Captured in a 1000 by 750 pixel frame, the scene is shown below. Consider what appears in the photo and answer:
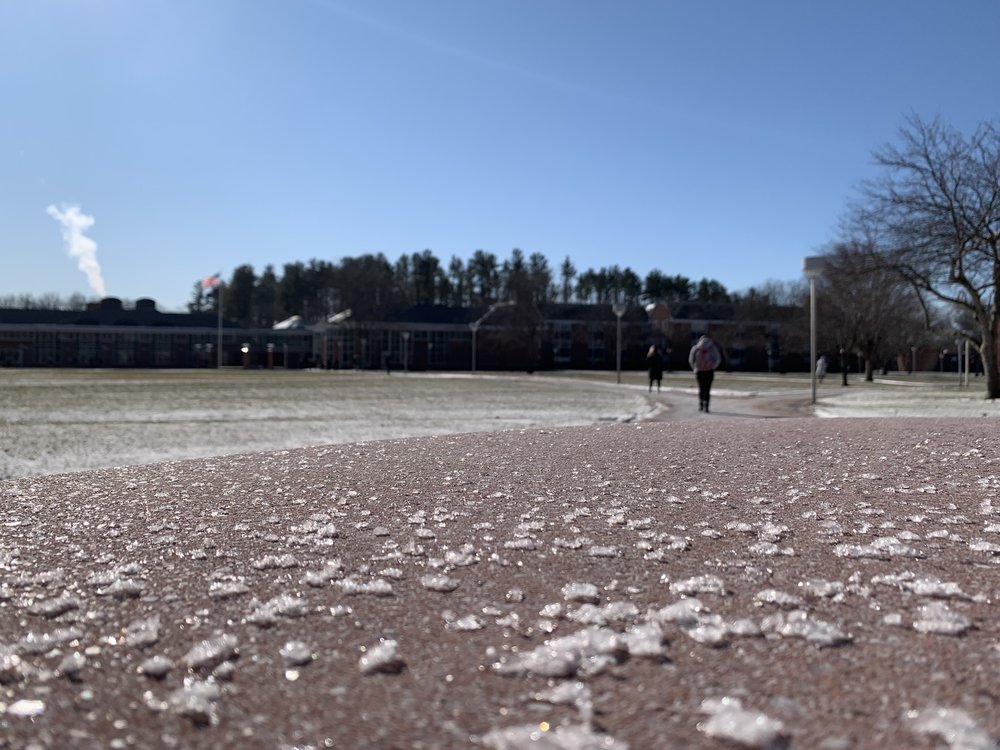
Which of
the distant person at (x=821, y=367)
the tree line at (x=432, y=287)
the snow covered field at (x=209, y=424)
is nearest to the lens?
the snow covered field at (x=209, y=424)

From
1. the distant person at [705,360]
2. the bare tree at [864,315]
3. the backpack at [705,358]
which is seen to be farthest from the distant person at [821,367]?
the backpack at [705,358]

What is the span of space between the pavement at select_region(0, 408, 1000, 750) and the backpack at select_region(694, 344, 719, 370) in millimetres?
11126

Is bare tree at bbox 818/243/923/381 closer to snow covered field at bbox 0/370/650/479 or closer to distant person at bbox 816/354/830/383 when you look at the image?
distant person at bbox 816/354/830/383

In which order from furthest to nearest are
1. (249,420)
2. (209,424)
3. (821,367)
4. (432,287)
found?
1. (432,287)
2. (821,367)
3. (249,420)
4. (209,424)

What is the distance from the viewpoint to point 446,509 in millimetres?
5047

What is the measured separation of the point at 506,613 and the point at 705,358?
14.7 m

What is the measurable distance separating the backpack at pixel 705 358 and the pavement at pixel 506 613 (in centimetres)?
1113

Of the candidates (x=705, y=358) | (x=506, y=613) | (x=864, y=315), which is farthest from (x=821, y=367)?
(x=506, y=613)

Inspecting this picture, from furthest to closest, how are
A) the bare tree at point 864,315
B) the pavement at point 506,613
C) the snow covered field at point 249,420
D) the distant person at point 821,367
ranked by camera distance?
the distant person at point 821,367 < the bare tree at point 864,315 < the snow covered field at point 249,420 < the pavement at point 506,613

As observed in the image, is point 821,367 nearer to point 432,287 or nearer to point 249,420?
point 249,420

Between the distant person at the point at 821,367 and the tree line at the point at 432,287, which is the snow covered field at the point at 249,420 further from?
the tree line at the point at 432,287

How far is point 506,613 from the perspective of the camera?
3129 mm

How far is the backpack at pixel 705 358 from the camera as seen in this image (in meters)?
17.1

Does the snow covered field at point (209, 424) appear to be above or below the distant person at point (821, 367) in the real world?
below
